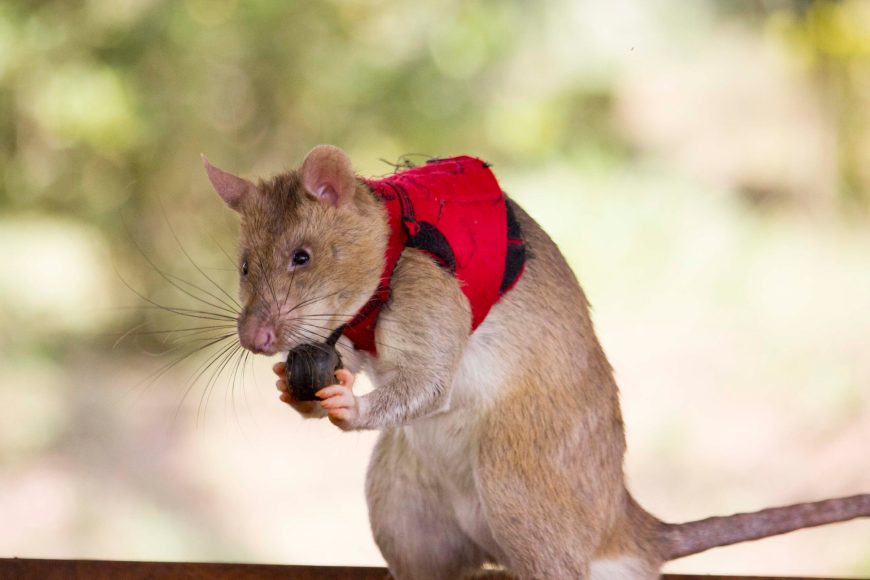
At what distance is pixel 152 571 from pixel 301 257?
0.86 metres

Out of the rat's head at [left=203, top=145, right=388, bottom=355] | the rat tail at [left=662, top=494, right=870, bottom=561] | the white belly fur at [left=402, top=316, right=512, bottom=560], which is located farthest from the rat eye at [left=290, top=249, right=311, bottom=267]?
the rat tail at [left=662, top=494, right=870, bottom=561]

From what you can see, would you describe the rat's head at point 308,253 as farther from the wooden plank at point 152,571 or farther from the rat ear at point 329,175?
the wooden plank at point 152,571

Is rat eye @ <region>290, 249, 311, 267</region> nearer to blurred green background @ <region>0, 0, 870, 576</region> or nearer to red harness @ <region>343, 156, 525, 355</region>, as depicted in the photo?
red harness @ <region>343, 156, 525, 355</region>

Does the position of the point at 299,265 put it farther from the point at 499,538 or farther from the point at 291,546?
the point at 291,546

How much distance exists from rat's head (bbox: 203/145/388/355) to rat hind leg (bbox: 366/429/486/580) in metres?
0.48

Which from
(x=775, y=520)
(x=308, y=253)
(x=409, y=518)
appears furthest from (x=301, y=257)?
(x=775, y=520)

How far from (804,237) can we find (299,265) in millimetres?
2823

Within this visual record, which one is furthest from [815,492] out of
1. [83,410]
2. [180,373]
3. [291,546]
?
[83,410]

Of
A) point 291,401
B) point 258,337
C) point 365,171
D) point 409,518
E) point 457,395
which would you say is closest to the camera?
point 258,337

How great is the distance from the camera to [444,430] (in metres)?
2.22

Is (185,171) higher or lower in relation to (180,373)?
higher

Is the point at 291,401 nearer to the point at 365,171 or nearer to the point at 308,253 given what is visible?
the point at 308,253

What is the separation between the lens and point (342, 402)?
1923 millimetres

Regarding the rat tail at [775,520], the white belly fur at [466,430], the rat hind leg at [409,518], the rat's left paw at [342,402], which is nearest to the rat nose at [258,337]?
the rat's left paw at [342,402]
